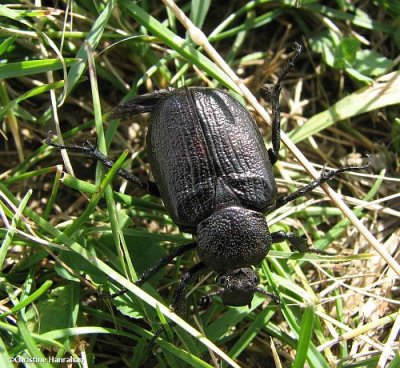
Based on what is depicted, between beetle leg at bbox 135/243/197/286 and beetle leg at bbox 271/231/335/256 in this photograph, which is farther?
beetle leg at bbox 271/231/335/256

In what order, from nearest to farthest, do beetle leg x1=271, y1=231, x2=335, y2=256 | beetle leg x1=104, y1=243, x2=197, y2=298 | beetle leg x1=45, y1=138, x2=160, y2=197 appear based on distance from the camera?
beetle leg x1=104, y1=243, x2=197, y2=298
beetle leg x1=45, y1=138, x2=160, y2=197
beetle leg x1=271, y1=231, x2=335, y2=256

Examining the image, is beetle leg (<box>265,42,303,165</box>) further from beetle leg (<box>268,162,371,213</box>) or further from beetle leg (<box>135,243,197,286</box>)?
beetle leg (<box>135,243,197,286</box>)

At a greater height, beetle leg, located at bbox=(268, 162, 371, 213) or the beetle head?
beetle leg, located at bbox=(268, 162, 371, 213)

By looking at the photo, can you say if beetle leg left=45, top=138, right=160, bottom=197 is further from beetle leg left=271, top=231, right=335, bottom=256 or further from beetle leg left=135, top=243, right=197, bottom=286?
beetle leg left=271, top=231, right=335, bottom=256

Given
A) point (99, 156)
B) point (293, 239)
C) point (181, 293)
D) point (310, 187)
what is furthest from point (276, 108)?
point (181, 293)

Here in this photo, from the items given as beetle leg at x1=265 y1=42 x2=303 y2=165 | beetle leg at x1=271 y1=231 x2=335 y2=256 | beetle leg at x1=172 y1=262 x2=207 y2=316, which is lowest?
beetle leg at x1=172 y1=262 x2=207 y2=316

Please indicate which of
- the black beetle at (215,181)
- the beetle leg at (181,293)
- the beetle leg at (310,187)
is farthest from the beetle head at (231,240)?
the beetle leg at (310,187)

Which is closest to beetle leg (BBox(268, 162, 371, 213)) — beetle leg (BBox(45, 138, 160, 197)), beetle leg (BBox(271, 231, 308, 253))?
beetle leg (BBox(271, 231, 308, 253))

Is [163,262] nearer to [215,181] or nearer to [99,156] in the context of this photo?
[215,181]

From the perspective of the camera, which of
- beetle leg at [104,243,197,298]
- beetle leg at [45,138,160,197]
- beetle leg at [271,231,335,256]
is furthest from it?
beetle leg at [271,231,335,256]

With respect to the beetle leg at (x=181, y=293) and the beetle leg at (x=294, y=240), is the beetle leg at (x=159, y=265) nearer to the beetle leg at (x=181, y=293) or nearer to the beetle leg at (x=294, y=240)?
the beetle leg at (x=181, y=293)
